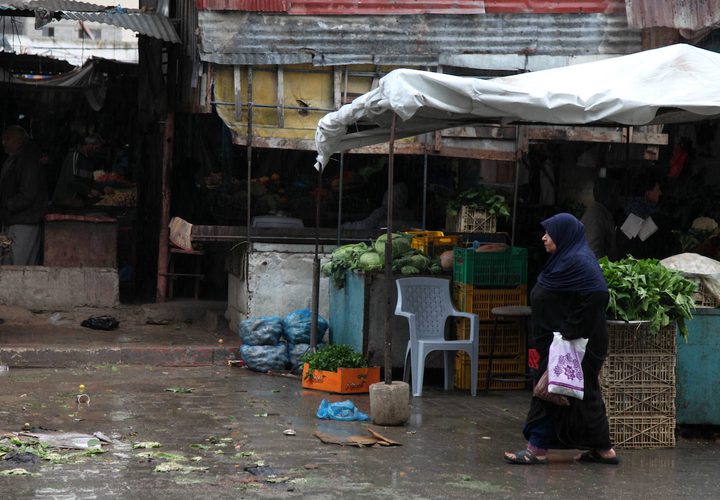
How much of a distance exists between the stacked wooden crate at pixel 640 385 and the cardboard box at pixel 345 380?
9.99 feet

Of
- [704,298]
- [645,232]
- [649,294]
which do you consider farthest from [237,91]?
[649,294]

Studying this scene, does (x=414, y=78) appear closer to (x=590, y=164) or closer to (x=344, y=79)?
(x=344, y=79)

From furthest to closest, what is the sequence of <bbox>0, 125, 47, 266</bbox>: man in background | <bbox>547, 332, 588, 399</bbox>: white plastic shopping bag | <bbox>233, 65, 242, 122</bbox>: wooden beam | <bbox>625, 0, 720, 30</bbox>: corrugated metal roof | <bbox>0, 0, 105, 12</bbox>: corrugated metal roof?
1. <bbox>0, 125, 47, 266</bbox>: man in background
2. <bbox>625, 0, 720, 30</bbox>: corrugated metal roof
3. <bbox>233, 65, 242, 122</bbox>: wooden beam
4. <bbox>0, 0, 105, 12</bbox>: corrugated metal roof
5. <bbox>547, 332, 588, 399</bbox>: white plastic shopping bag

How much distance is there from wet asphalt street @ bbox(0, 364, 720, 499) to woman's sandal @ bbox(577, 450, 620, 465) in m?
0.07

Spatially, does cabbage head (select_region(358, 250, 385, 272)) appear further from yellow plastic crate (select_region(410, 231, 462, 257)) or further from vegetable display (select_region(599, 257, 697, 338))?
vegetable display (select_region(599, 257, 697, 338))

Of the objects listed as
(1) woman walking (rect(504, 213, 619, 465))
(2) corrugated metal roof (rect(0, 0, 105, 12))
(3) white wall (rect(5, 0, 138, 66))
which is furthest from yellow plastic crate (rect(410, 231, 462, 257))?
(3) white wall (rect(5, 0, 138, 66))

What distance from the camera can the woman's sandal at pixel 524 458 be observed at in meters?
7.68

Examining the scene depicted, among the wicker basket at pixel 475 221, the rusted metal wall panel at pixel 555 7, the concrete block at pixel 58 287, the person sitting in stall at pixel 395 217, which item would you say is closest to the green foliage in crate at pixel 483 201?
the wicker basket at pixel 475 221

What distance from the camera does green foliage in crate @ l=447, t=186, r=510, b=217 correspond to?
41.5ft

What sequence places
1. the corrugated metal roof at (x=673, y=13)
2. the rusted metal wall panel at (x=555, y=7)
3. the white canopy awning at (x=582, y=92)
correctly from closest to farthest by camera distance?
1. the white canopy awning at (x=582, y=92)
2. the corrugated metal roof at (x=673, y=13)
3. the rusted metal wall panel at (x=555, y=7)

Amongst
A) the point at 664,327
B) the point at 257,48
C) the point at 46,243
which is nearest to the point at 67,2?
the point at 257,48

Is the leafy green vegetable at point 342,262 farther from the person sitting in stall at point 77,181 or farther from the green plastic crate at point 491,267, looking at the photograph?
the person sitting in stall at point 77,181

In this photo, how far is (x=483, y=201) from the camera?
41.7 ft

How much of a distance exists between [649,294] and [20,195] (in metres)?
9.50
